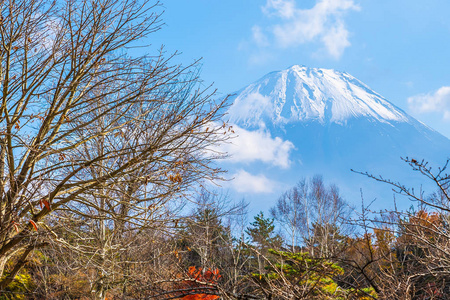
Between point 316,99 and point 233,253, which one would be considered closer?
point 233,253

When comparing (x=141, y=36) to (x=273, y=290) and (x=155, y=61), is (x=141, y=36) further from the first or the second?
(x=273, y=290)

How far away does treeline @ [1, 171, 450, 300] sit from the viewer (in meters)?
3.99

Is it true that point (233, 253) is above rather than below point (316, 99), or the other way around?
below

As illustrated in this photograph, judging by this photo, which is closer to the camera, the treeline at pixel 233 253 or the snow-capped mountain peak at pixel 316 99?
the treeline at pixel 233 253

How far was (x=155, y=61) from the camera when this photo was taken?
21.7 feet

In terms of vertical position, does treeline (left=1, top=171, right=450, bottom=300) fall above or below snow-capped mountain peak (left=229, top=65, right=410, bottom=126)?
below

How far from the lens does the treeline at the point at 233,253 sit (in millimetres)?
3988

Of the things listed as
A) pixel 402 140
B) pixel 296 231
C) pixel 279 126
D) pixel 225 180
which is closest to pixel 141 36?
pixel 225 180

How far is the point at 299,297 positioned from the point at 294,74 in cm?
18855

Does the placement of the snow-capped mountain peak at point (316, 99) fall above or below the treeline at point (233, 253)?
above

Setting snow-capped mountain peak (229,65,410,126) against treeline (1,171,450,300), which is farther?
snow-capped mountain peak (229,65,410,126)

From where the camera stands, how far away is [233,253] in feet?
18.6

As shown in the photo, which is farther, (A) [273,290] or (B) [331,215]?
(B) [331,215]

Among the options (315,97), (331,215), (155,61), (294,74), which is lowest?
(155,61)
